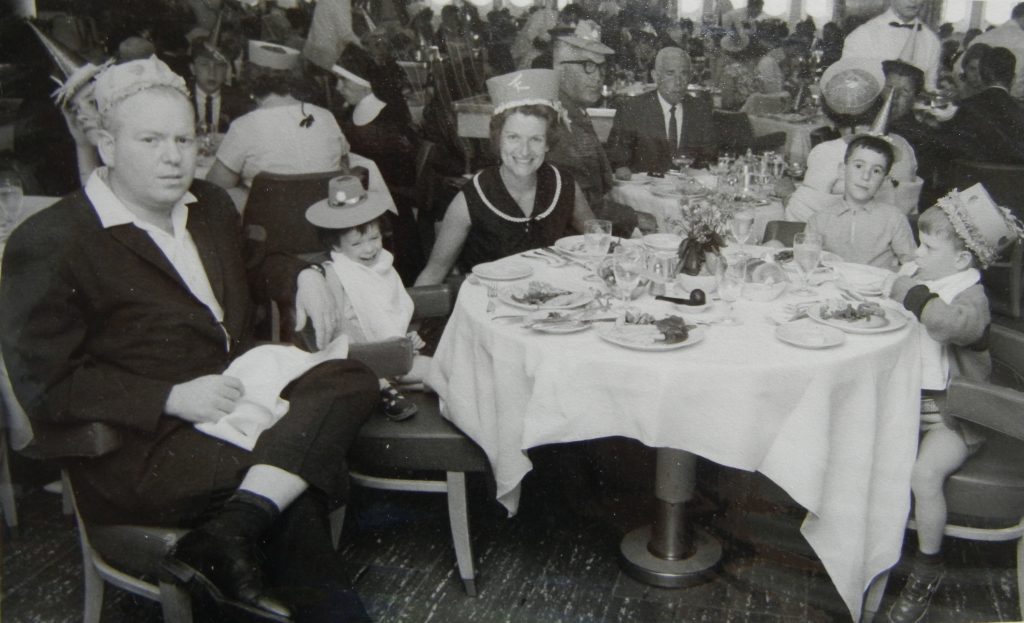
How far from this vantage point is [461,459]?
2041 mm

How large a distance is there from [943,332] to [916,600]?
2.16 feet

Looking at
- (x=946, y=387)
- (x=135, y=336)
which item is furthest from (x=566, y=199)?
(x=135, y=336)

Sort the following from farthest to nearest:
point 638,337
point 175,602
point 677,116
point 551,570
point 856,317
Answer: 1. point 677,116
2. point 551,570
3. point 856,317
4. point 638,337
5. point 175,602

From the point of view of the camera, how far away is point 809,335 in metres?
1.79

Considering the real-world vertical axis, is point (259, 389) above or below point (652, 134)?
below

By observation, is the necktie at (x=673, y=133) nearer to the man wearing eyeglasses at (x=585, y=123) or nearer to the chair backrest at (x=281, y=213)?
the man wearing eyeglasses at (x=585, y=123)

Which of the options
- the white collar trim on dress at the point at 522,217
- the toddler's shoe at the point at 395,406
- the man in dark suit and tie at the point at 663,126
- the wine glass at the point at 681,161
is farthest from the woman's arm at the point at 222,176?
the wine glass at the point at 681,161

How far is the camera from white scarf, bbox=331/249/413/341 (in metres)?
2.38

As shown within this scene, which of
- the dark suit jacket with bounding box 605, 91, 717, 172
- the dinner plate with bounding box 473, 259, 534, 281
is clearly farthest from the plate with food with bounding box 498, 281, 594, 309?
the dark suit jacket with bounding box 605, 91, 717, 172

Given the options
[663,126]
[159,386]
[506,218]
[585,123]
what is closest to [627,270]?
[506,218]

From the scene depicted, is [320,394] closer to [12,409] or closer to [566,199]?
[12,409]

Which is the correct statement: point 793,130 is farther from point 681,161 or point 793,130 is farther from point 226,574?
point 226,574

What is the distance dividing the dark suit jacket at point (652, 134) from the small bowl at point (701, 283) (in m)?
1.01

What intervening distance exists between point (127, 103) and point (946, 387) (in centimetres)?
197
